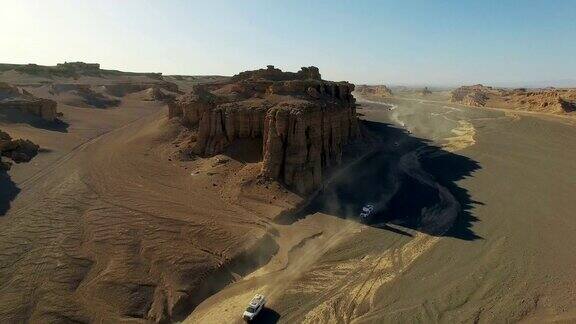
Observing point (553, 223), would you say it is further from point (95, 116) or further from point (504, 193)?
point (95, 116)

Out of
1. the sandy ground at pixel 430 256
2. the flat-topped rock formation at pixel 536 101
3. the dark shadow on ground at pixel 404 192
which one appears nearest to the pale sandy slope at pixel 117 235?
the sandy ground at pixel 430 256

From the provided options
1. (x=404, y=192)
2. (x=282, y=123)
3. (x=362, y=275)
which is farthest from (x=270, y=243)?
(x=404, y=192)

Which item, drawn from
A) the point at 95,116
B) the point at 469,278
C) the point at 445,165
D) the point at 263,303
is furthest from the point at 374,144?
the point at 95,116

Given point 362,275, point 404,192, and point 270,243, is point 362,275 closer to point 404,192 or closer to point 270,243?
point 270,243

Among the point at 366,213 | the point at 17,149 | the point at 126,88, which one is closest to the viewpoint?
the point at 366,213

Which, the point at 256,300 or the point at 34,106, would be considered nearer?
the point at 256,300
